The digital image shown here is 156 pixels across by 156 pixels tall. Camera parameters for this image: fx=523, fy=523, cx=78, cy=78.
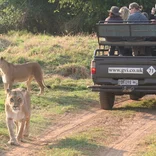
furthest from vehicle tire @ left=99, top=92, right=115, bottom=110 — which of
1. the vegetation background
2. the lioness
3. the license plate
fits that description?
the vegetation background

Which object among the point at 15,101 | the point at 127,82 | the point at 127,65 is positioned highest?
the point at 127,65

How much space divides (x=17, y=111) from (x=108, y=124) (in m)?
2.10

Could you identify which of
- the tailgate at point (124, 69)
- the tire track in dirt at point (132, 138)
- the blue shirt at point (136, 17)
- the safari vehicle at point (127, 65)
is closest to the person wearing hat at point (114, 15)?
the blue shirt at point (136, 17)

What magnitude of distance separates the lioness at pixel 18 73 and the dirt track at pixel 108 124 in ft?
8.58

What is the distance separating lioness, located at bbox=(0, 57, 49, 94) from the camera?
1247 centimetres

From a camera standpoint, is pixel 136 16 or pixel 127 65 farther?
pixel 136 16

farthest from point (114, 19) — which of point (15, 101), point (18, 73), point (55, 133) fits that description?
point (15, 101)

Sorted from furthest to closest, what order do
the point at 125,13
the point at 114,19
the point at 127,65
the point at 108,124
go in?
the point at 125,13 < the point at 114,19 < the point at 127,65 < the point at 108,124

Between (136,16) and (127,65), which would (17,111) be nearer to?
(127,65)

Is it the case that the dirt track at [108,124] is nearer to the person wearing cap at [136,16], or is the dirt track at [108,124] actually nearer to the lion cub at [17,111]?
the lion cub at [17,111]

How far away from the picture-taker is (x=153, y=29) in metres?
10.0

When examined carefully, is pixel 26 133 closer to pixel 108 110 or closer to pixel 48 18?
pixel 108 110

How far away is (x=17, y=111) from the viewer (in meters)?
7.49

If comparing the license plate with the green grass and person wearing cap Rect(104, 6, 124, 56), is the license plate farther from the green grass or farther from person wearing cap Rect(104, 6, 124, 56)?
person wearing cap Rect(104, 6, 124, 56)
